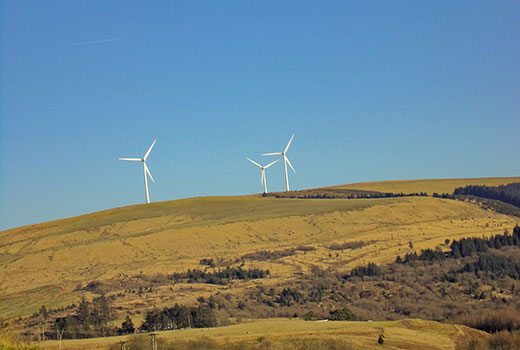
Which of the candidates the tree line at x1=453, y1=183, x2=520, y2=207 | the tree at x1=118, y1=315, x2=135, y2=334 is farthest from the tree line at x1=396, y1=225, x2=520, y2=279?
the tree line at x1=453, y1=183, x2=520, y2=207

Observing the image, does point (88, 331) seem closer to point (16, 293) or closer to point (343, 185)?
point (16, 293)

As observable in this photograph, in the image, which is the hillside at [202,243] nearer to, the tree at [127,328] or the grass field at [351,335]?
the tree at [127,328]

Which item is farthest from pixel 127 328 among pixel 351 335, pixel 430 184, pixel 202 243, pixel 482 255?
pixel 430 184

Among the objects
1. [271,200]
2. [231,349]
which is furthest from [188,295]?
[271,200]

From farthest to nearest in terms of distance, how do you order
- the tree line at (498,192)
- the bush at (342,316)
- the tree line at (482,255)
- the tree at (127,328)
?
the tree line at (498,192) < the tree line at (482,255) < the bush at (342,316) < the tree at (127,328)

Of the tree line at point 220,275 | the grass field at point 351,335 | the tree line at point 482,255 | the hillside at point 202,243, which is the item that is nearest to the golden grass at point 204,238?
the hillside at point 202,243

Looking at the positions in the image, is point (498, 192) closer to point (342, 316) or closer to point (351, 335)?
point (342, 316)

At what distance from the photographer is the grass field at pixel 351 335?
28219 mm

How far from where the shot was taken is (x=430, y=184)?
14425cm

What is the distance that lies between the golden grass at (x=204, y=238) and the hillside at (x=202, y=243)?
0.43 feet

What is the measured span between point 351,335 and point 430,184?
119785 mm

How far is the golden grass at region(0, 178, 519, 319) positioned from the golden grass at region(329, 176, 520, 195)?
33.5 m

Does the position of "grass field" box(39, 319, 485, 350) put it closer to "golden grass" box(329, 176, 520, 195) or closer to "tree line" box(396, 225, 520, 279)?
"tree line" box(396, 225, 520, 279)

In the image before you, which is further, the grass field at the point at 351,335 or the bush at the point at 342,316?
the bush at the point at 342,316
